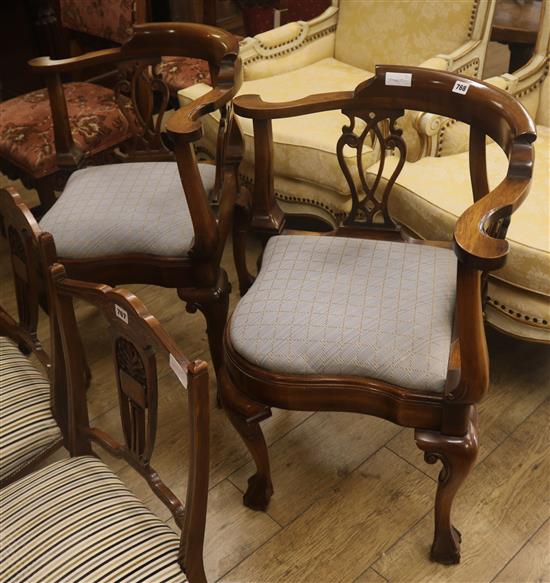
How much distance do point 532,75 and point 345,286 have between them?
110 centimetres

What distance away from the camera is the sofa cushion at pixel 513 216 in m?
1.60

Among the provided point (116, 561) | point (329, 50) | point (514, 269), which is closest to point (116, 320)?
point (116, 561)

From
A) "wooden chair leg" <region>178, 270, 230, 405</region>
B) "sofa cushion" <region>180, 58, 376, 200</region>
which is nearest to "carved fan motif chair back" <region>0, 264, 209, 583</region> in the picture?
"wooden chair leg" <region>178, 270, 230, 405</region>

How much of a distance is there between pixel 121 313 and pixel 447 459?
64 cm

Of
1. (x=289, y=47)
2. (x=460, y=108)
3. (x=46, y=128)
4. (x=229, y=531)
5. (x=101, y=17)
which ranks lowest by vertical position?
(x=229, y=531)

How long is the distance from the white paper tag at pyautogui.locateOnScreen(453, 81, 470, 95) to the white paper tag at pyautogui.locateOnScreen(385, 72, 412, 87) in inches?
→ 3.7

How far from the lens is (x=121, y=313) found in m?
1.02

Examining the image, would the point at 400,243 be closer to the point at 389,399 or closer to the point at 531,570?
the point at 389,399

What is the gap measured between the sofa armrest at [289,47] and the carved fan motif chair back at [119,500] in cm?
157

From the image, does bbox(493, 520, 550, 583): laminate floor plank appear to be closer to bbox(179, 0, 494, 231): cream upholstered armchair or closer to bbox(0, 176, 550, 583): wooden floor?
bbox(0, 176, 550, 583): wooden floor

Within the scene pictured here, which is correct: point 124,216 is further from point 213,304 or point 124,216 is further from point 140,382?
point 140,382

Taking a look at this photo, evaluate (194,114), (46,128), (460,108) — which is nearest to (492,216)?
(460,108)

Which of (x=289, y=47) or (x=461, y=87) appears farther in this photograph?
(x=289, y=47)

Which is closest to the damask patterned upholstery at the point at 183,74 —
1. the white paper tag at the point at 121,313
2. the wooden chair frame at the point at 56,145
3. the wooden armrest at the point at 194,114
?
the wooden chair frame at the point at 56,145
